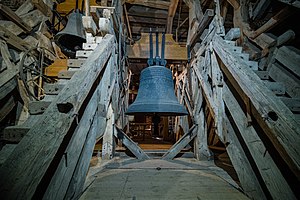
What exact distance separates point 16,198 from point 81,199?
1087 mm

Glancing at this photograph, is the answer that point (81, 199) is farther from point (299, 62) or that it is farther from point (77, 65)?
point (299, 62)

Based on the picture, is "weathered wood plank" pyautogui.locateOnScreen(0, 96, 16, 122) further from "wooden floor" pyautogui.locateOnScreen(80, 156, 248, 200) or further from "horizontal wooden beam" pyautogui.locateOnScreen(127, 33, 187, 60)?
"horizontal wooden beam" pyautogui.locateOnScreen(127, 33, 187, 60)

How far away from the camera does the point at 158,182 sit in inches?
86.7

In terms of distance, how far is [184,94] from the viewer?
4828 mm

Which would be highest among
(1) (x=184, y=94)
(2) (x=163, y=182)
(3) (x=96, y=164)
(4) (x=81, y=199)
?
(1) (x=184, y=94)

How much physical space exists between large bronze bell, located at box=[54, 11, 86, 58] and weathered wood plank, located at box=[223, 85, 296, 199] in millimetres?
3468

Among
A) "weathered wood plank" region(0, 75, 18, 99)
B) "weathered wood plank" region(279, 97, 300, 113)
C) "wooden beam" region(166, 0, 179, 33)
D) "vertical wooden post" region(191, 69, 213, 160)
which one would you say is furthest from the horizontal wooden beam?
"weathered wood plank" region(279, 97, 300, 113)

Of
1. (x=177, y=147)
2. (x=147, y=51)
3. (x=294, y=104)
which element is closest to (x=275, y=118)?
(x=294, y=104)

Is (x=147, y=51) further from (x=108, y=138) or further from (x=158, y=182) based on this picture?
(x=158, y=182)

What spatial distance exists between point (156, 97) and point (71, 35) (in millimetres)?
2622

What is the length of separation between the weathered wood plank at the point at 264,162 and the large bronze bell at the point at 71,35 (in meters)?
3.47

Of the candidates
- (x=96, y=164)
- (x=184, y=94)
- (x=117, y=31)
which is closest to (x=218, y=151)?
(x=184, y=94)

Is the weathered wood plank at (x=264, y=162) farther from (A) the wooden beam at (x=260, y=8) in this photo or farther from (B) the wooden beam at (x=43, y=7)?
(B) the wooden beam at (x=43, y=7)

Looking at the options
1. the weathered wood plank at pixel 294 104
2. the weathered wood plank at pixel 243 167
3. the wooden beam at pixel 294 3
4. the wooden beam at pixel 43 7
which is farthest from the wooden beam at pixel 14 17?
the wooden beam at pixel 294 3
